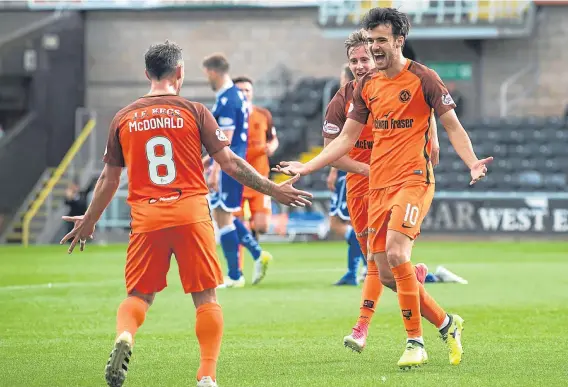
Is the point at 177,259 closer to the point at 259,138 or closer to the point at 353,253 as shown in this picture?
the point at 353,253

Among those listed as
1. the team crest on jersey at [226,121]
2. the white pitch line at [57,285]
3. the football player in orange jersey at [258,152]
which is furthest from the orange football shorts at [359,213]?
the white pitch line at [57,285]

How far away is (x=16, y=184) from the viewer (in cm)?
3441

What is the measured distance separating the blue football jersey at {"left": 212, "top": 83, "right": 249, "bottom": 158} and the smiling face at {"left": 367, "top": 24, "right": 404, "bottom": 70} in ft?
19.6

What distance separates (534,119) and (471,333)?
23.6 metres

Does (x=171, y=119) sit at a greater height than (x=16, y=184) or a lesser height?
greater

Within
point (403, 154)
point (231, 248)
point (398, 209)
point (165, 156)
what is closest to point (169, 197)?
point (165, 156)

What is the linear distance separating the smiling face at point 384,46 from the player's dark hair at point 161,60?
5.27 ft

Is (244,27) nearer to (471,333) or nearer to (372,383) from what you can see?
(471,333)

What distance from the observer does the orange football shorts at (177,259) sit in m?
7.29

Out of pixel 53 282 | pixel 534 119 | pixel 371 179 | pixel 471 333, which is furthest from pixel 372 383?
pixel 534 119

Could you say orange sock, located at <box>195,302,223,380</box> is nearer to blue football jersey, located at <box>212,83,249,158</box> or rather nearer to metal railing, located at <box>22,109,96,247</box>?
blue football jersey, located at <box>212,83,249,158</box>

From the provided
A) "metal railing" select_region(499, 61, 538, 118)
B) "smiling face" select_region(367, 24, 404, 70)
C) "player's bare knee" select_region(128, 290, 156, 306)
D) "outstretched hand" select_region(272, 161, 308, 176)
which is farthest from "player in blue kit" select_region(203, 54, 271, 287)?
"metal railing" select_region(499, 61, 538, 118)

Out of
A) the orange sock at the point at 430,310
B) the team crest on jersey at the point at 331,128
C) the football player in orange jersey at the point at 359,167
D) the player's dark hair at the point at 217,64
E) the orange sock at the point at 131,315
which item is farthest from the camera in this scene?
the player's dark hair at the point at 217,64

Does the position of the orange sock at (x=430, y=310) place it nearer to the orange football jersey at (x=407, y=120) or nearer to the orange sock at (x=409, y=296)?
the orange sock at (x=409, y=296)
